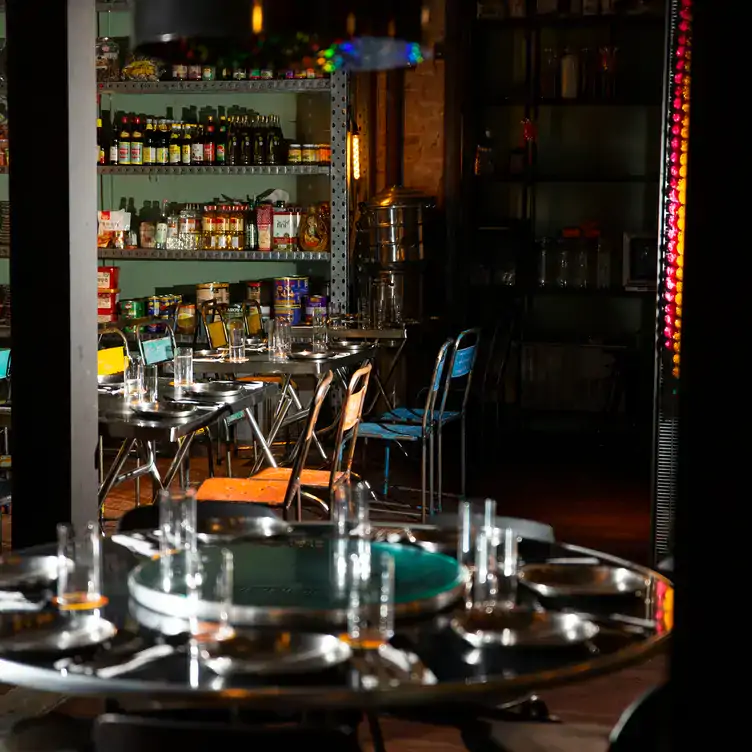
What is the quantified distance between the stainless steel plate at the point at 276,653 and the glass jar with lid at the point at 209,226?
5858mm

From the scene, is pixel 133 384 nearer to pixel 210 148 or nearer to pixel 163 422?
pixel 163 422

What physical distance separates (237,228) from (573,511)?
2.90m

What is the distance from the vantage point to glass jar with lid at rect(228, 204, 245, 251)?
765 cm

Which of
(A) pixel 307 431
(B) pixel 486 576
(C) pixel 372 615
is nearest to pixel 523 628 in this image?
(B) pixel 486 576

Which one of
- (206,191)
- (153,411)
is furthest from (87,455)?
(206,191)

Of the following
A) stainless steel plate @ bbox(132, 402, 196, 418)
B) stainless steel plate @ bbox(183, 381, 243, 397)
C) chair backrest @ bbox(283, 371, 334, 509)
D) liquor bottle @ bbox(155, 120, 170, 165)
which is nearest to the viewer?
chair backrest @ bbox(283, 371, 334, 509)

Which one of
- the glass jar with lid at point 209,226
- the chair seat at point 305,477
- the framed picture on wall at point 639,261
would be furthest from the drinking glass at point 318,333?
the framed picture on wall at point 639,261

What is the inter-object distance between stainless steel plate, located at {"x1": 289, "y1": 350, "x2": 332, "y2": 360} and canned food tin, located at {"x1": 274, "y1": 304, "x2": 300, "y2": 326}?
141 centimetres

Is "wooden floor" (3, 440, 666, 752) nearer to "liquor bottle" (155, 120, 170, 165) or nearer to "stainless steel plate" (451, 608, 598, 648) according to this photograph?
"stainless steel plate" (451, 608, 598, 648)

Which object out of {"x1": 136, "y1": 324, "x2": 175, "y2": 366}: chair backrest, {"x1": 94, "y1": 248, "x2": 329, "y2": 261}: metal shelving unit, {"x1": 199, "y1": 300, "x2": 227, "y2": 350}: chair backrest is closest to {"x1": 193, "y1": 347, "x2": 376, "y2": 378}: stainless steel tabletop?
{"x1": 136, "y1": 324, "x2": 175, "y2": 366}: chair backrest

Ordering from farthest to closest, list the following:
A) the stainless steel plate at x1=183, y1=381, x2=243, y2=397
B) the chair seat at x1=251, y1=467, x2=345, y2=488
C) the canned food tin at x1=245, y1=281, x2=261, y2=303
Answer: the canned food tin at x1=245, y1=281, x2=261, y2=303 → the stainless steel plate at x1=183, y1=381, x2=243, y2=397 → the chair seat at x1=251, y1=467, x2=345, y2=488

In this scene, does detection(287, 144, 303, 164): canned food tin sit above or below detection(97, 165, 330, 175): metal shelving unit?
above

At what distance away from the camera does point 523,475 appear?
22.8 feet

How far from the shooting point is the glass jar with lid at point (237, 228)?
765 cm
